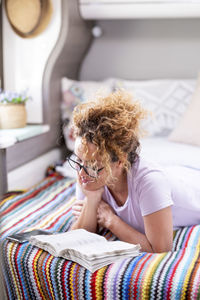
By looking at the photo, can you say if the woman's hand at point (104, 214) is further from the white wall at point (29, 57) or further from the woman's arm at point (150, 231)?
the white wall at point (29, 57)

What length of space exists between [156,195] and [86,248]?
12.2 inches

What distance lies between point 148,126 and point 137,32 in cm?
79

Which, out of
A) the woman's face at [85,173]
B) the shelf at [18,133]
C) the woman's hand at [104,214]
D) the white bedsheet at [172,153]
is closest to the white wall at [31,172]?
the shelf at [18,133]

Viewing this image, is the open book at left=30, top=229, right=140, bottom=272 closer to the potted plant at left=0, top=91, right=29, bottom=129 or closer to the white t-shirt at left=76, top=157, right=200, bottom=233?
the white t-shirt at left=76, top=157, right=200, bottom=233

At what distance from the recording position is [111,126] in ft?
4.60

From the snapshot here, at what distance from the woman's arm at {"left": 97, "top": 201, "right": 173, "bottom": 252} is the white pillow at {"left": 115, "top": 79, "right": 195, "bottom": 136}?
1.23 meters

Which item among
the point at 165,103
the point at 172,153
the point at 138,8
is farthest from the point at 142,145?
the point at 138,8

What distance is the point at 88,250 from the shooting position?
4.52ft

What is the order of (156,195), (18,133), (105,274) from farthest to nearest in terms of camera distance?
(18,133) → (156,195) → (105,274)

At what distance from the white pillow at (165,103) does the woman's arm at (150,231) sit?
1.23m

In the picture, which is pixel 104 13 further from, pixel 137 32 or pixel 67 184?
pixel 67 184

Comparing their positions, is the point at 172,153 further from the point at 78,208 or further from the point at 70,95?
the point at 70,95

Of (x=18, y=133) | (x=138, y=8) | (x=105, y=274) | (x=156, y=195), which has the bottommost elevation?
(x=105, y=274)

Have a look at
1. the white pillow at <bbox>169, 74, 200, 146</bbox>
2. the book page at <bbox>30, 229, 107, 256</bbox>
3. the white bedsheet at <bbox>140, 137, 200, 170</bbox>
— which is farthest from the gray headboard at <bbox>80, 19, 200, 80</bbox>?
the book page at <bbox>30, 229, 107, 256</bbox>
